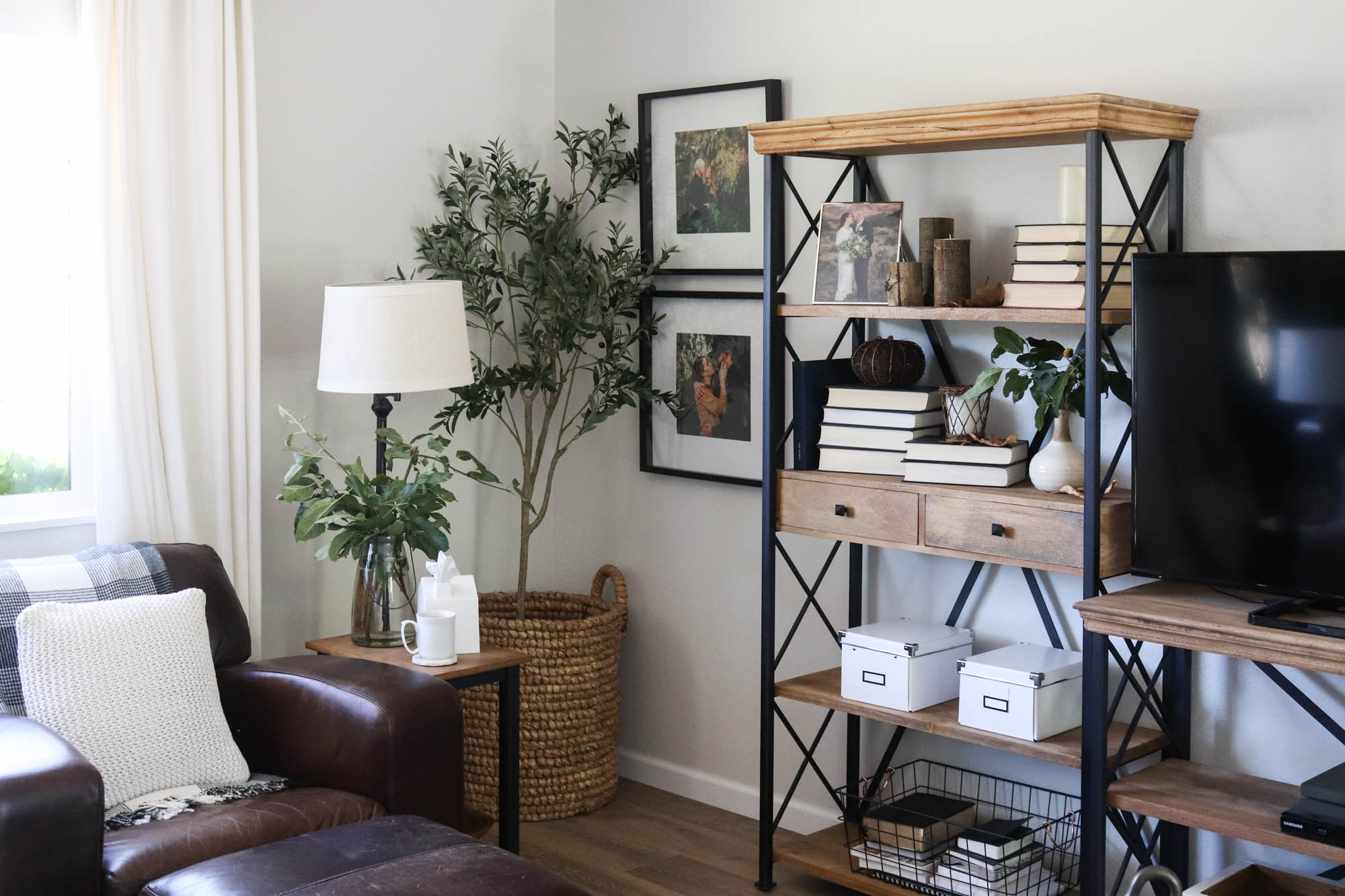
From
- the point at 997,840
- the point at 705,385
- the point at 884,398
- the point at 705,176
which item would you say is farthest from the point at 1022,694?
the point at 705,176

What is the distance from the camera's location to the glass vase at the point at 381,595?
307 centimetres

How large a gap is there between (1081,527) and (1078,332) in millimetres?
554

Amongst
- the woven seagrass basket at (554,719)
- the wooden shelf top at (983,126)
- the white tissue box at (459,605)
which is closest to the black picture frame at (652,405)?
the woven seagrass basket at (554,719)

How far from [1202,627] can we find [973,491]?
613 mm

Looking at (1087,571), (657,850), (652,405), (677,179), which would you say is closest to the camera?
(1087,571)

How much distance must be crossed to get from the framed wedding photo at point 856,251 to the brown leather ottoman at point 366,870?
1.46 m

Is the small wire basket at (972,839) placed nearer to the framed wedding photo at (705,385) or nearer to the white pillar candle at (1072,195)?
the framed wedding photo at (705,385)

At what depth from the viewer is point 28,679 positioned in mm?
2480

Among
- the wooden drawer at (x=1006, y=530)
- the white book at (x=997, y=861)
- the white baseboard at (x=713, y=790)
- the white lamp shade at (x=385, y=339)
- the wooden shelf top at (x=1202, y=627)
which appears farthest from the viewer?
the white baseboard at (x=713, y=790)

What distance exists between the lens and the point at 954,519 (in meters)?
2.79

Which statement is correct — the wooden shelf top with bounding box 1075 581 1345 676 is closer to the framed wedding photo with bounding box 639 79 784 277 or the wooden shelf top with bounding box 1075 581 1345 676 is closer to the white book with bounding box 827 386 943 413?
the white book with bounding box 827 386 943 413

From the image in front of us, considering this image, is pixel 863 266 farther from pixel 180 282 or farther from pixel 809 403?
pixel 180 282

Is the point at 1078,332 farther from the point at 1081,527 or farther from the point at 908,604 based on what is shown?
the point at 908,604

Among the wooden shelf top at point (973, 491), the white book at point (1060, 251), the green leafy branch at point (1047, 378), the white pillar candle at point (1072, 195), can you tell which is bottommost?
the wooden shelf top at point (973, 491)
